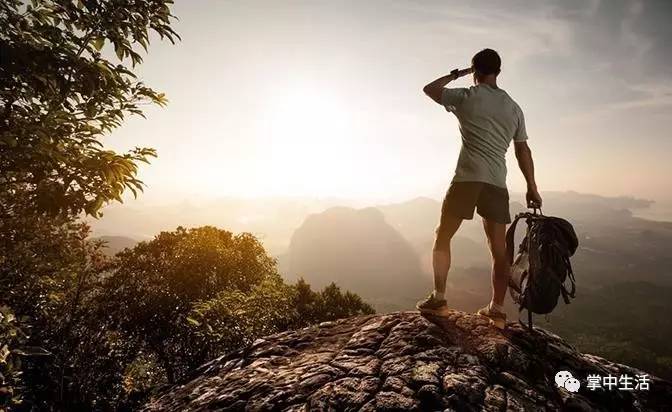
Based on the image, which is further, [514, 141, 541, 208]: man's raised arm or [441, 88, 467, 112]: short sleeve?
[514, 141, 541, 208]: man's raised arm

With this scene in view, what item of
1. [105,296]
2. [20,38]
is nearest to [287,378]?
[20,38]

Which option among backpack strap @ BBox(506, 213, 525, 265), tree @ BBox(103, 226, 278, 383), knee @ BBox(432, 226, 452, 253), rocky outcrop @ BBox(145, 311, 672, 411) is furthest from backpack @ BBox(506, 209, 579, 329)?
tree @ BBox(103, 226, 278, 383)

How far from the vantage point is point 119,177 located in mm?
4637

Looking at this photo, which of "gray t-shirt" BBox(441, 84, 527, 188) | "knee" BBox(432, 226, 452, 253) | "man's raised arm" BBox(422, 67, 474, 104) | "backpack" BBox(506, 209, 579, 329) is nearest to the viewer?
"backpack" BBox(506, 209, 579, 329)

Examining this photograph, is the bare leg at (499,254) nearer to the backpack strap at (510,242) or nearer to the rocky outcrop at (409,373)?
the backpack strap at (510,242)

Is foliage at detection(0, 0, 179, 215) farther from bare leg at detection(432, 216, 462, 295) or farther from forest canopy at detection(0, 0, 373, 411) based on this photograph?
bare leg at detection(432, 216, 462, 295)

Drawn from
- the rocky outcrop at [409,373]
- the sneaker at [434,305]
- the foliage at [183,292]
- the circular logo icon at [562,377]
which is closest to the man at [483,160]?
the sneaker at [434,305]

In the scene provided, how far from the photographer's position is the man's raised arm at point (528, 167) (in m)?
4.60

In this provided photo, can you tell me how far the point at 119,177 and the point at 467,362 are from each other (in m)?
4.75

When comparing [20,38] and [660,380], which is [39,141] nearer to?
[20,38]

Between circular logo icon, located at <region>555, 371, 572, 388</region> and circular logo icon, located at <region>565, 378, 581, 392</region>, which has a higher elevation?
circular logo icon, located at <region>555, 371, 572, 388</region>

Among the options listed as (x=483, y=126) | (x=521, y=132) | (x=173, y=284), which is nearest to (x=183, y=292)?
(x=173, y=284)

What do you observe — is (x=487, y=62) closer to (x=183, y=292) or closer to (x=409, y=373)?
(x=409, y=373)

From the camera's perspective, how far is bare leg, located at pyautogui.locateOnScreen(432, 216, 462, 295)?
4.52m
